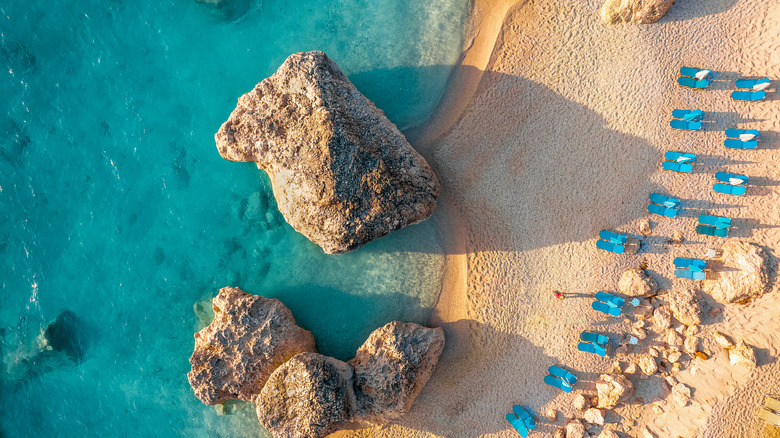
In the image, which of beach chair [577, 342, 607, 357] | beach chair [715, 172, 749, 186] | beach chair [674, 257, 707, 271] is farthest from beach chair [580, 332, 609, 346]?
beach chair [715, 172, 749, 186]

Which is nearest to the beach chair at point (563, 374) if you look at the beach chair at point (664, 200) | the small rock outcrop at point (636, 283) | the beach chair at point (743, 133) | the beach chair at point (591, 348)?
the beach chair at point (591, 348)

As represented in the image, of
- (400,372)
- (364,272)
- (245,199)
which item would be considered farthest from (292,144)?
(400,372)

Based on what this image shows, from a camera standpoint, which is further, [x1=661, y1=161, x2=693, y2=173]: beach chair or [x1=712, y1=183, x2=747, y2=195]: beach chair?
[x1=661, y1=161, x2=693, y2=173]: beach chair

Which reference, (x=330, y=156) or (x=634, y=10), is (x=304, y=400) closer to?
(x=330, y=156)

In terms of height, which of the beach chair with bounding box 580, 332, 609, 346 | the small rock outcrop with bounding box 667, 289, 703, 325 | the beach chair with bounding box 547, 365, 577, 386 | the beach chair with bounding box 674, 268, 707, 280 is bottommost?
the beach chair with bounding box 547, 365, 577, 386

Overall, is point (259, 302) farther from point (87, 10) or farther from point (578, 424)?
point (87, 10)

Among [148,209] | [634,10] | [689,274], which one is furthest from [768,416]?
[148,209]

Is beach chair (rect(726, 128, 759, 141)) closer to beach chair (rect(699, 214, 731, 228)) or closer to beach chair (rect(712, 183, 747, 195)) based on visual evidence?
beach chair (rect(712, 183, 747, 195))
